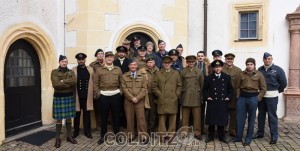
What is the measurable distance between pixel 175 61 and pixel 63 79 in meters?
2.38

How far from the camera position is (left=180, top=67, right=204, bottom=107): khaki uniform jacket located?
6.28 meters

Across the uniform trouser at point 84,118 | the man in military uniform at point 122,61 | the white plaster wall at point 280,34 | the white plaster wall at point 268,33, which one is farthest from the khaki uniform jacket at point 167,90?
the white plaster wall at point 280,34

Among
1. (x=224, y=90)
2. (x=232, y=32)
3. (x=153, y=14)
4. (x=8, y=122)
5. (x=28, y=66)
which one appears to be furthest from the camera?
(x=232, y=32)

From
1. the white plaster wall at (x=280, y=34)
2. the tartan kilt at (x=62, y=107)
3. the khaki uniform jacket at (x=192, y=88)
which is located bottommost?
the tartan kilt at (x=62, y=107)

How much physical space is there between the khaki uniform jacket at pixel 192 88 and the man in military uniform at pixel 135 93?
832 mm

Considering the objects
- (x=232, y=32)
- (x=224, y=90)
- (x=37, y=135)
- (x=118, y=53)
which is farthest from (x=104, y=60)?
(x=232, y=32)

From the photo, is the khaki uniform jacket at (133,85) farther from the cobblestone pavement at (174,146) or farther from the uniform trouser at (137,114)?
the cobblestone pavement at (174,146)

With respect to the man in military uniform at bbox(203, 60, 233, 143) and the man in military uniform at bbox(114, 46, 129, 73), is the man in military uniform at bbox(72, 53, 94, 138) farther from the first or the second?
the man in military uniform at bbox(203, 60, 233, 143)

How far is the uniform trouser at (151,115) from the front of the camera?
657cm

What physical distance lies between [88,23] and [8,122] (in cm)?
291

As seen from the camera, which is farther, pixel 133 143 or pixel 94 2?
pixel 94 2

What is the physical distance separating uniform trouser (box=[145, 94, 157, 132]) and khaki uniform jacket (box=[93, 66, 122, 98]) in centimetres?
83

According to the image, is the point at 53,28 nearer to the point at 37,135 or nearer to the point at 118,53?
the point at 118,53

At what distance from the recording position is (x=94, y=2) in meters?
7.67
